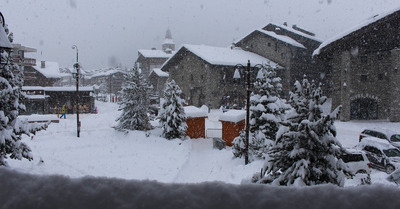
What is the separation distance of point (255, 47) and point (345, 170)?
38.9 metres

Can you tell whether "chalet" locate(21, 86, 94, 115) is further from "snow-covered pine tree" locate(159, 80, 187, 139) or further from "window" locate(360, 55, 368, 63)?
"window" locate(360, 55, 368, 63)

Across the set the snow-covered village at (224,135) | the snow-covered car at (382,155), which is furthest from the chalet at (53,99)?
the snow-covered car at (382,155)

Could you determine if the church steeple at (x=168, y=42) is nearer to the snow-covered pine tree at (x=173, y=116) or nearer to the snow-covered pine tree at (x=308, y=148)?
the snow-covered pine tree at (x=173, y=116)

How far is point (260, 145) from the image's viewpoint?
1434cm

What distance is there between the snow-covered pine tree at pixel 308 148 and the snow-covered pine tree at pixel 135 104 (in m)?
15.9

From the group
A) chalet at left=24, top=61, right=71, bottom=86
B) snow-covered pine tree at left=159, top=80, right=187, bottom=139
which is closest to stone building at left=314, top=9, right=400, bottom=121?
snow-covered pine tree at left=159, top=80, right=187, bottom=139

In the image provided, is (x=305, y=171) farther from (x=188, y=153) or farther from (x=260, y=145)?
(x=188, y=153)

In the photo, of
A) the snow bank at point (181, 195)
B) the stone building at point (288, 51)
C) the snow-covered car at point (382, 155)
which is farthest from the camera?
the stone building at point (288, 51)

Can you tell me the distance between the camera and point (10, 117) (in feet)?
33.8

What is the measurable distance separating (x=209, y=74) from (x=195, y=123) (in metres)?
15.9

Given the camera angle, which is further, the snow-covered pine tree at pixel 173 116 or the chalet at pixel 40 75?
the chalet at pixel 40 75

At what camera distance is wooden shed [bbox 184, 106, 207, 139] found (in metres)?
20.4

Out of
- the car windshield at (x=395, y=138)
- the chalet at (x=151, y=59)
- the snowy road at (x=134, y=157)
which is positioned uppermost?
the chalet at (x=151, y=59)

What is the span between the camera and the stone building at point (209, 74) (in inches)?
1400
